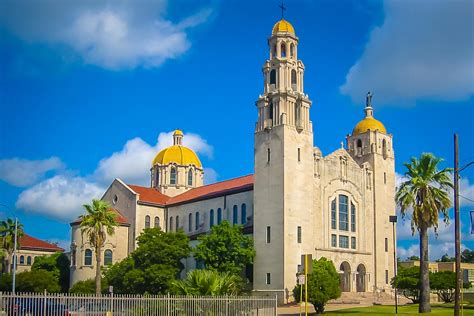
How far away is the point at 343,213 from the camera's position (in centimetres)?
7494

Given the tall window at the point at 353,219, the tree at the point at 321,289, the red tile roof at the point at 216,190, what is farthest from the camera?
the red tile roof at the point at 216,190

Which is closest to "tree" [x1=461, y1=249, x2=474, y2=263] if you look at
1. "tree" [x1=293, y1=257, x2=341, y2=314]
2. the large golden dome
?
the large golden dome

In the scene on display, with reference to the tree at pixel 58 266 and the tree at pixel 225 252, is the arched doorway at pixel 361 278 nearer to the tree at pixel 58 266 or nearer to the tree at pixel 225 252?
the tree at pixel 225 252

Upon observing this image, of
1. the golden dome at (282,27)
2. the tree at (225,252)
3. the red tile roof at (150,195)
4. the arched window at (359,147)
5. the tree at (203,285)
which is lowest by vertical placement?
the tree at (203,285)

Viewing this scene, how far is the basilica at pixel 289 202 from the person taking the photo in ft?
221

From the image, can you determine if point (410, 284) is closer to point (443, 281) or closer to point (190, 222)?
point (443, 281)

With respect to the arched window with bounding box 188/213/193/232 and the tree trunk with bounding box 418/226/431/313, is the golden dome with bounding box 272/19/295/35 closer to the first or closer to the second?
the arched window with bounding box 188/213/193/232

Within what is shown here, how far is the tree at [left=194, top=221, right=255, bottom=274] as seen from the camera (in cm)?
6681

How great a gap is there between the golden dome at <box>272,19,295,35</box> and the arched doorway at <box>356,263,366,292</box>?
27.4m

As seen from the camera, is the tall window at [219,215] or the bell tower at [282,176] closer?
the bell tower at [282,176]

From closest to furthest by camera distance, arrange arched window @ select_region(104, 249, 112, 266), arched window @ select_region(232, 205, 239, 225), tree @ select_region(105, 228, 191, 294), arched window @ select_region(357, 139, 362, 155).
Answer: tree @ select_region(105, 228, 191, 294) → arched window @ select_region(232, 205, 239, 225) → arched window @ select_region(104, 249, 112, 266) → arched window @ select_region(357, 139, 362, 155)

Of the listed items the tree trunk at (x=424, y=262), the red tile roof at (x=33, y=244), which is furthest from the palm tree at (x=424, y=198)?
the red tile roof at (x=33, y=244)

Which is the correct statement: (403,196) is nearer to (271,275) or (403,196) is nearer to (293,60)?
(271,275)

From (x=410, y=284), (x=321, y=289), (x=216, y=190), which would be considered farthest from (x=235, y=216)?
(x=321, y=289)
